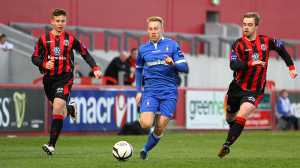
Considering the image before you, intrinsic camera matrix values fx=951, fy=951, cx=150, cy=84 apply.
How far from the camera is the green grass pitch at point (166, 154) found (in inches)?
536

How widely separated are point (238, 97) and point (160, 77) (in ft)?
4.72

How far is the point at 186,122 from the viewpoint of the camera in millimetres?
28016

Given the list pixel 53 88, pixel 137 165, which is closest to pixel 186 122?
pixel 53 88

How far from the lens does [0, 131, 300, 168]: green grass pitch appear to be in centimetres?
1361

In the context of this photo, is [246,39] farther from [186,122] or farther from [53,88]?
[186,122]

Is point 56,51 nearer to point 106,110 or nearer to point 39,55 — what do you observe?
point 39,55

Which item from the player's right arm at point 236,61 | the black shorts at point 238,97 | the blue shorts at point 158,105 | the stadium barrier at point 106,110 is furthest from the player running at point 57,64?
the stadium barrier at point 106,110

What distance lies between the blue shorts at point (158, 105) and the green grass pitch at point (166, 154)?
751mm

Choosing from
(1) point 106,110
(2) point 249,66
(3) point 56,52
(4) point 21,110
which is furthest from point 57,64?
(1) point 106,110

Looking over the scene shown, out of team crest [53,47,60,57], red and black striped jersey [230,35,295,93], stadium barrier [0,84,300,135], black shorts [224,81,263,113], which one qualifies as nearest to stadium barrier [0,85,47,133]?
stadium barrier [0,84,300,135]

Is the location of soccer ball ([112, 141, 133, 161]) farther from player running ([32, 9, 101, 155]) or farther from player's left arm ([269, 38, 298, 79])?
player's left arm ([269, 38, 298, 79])

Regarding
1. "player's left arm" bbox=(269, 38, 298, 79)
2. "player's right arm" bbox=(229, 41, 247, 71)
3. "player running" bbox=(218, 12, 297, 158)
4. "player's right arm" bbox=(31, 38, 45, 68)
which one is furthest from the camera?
"player's right arm" bbox=(31, 38, 45, 68)

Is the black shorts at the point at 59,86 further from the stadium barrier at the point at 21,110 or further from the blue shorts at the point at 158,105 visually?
the stadium barrier at the point at 21,110

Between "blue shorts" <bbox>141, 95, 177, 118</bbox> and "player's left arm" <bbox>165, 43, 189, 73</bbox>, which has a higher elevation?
"player's left arm" <bbox>165, 43, 189, 73</bbox>
